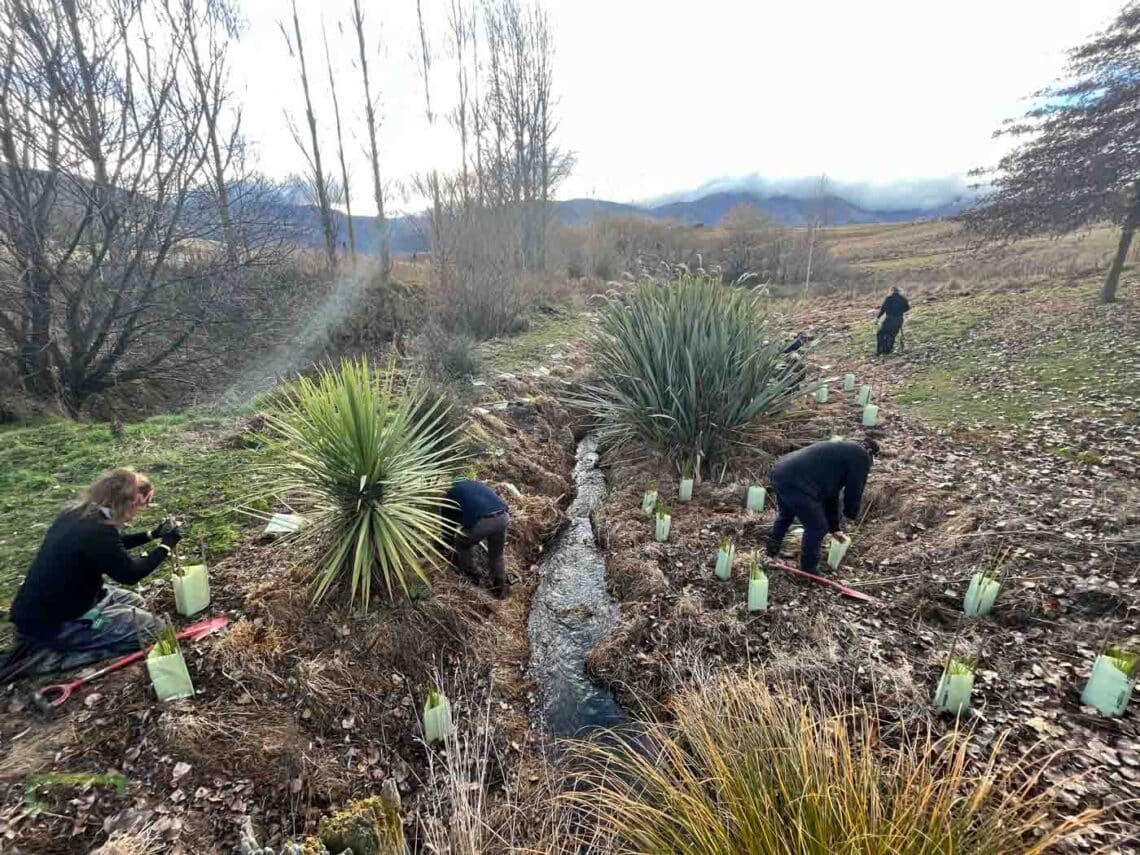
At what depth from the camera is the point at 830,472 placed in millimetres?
4633

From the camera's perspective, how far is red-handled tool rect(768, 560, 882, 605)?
171 inches

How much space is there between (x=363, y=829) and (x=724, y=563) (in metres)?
3.42

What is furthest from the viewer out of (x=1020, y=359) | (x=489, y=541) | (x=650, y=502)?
(x=1020, y=359)

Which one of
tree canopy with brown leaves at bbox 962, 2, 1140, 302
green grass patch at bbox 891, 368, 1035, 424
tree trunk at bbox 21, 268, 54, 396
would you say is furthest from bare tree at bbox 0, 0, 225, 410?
tree canopy with brown leaves at bbox 962, 2, 1140, 302

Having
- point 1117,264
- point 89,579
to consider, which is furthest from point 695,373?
point 1117,264

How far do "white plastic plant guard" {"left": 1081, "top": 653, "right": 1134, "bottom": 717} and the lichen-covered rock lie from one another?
3924mm

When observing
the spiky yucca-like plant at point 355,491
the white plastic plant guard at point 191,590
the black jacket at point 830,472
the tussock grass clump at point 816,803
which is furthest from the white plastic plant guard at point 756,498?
the white plastic plant guard at point 191,590

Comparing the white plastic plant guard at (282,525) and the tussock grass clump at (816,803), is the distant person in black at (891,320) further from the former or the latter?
the white plastic plant guard at (282,525)

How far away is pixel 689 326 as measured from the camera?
7551 mm

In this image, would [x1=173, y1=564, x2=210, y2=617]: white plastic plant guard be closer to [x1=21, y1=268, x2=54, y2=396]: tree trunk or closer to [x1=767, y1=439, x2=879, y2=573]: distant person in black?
[x1=767, y1=439, x2=879, y2=573]: distant person in black

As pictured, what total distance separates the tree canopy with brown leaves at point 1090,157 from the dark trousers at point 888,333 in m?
4.60

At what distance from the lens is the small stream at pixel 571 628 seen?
397cm

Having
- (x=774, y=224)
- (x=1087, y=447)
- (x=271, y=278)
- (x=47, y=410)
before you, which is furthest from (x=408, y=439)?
(x=774, y=224)

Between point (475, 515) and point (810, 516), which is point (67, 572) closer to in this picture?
point (475, 515)
